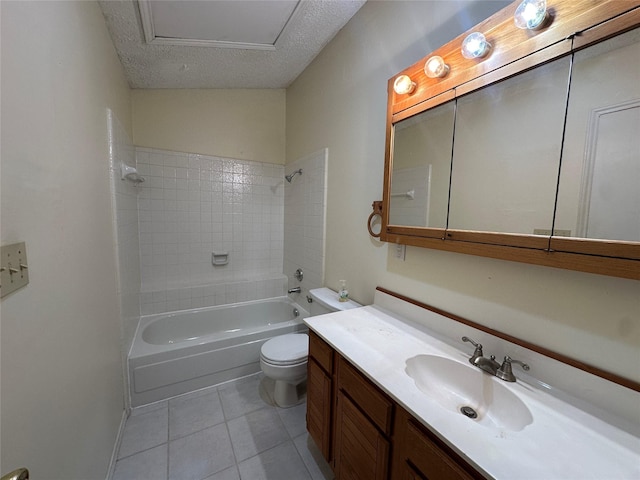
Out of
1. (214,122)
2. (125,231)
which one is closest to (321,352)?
(125,231)

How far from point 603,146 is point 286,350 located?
5.97 feet

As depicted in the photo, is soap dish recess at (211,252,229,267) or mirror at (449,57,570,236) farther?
soap dish recess at (211,252,229,267)

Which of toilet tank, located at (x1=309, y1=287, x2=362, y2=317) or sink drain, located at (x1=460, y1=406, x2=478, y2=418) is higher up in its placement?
toilet tank, located at (x1=309, y1=287, x2=362, y2=317)

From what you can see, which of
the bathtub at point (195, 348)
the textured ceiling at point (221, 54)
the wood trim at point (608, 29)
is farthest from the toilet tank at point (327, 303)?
the textured ceiling at point (221, 54)

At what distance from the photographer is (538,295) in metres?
0.88

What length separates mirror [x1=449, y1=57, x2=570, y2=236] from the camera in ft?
2.74

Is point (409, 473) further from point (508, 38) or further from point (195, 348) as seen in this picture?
point (195, 348)

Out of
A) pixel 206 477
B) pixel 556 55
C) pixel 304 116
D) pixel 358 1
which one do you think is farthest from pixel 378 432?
pixel 304 116

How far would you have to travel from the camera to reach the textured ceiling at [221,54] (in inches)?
58.3

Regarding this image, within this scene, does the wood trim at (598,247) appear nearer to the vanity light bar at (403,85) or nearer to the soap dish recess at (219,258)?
the vanity light bar at (403,85)

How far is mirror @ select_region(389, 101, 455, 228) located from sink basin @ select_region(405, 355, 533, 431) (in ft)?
1.98

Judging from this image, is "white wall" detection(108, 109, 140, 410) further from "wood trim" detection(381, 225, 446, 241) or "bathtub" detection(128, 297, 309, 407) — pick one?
"wood trim" detection(381, 225, 446, 241)

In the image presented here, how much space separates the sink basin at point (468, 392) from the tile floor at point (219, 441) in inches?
32.9

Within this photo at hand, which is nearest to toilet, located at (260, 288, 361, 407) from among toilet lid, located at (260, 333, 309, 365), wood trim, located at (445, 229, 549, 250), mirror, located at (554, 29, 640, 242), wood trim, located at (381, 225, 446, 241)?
toilet lid, located at (260, 333, 309, 365)
